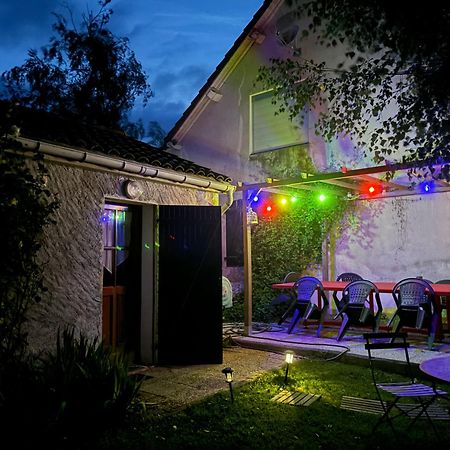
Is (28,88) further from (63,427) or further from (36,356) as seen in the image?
(63,427)

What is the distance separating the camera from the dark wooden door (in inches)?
280

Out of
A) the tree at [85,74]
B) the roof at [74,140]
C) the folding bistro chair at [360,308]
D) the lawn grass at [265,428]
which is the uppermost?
the tree at [85,74]

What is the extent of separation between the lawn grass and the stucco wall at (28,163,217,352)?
5.72 ft

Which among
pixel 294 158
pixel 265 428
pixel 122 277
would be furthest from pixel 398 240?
pixel 265 428

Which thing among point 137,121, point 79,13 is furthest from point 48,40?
point 137,121

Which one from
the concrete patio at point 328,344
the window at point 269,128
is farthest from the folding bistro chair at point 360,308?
the window at point 269,128

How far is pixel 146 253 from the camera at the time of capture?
7.29 m

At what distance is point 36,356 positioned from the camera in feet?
17.6

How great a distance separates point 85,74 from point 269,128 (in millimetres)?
13832

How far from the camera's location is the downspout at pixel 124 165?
5410 millimetres

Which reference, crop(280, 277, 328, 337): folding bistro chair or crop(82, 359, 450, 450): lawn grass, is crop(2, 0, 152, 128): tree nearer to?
crop(280, 277, 328, 337): folding bistro chair

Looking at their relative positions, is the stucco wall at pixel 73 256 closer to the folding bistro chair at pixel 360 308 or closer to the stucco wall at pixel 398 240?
the folding bistro chair at pixel 360 308

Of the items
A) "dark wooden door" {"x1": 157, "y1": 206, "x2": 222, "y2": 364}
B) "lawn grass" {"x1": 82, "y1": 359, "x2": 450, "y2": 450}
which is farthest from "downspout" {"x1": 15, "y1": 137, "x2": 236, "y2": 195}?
"lawn grass" {"x1": 82, "y1": 359, "x2": 450, "y2": 450}

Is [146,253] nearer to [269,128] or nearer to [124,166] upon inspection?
[124,166]
